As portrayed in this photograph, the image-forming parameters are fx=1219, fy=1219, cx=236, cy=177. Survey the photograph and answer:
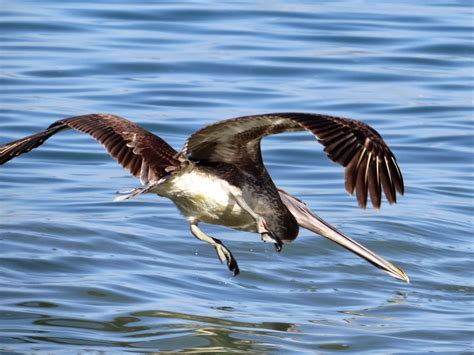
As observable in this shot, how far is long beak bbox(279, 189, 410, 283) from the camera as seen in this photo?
7.73m

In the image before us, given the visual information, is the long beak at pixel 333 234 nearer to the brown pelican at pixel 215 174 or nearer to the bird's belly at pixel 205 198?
the brown pelican at pixel 215 174

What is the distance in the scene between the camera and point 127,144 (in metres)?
7.35

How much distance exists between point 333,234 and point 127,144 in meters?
1.47

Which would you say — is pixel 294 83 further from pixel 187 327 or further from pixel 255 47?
pixel 187 327

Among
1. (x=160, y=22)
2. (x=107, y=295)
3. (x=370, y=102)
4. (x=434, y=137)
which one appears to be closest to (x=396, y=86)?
(x=370, y=102)

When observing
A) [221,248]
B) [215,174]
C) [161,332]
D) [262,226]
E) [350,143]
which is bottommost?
[161,332]

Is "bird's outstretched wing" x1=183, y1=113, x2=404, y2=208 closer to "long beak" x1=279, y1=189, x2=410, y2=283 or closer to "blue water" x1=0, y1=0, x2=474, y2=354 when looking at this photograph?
"long beak" x1=279, y1=189, x2=410, y2=283

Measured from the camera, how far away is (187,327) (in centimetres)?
743

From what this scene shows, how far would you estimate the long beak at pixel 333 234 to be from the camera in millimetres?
7734

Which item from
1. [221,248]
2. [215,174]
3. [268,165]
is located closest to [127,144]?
[215,174]

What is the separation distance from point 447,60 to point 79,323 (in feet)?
33.4

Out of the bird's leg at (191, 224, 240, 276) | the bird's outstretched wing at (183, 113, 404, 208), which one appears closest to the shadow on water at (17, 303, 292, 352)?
the bird's leg at (191, 224, 240, 276)

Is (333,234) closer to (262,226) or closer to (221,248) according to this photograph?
(221,248)

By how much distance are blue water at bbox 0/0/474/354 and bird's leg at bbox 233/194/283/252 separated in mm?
671
